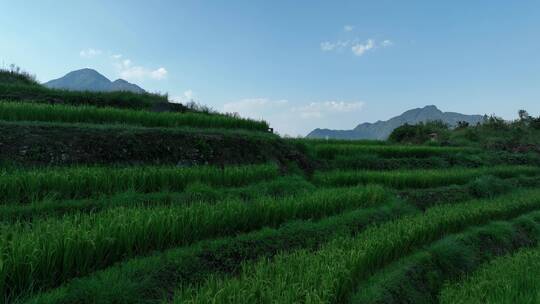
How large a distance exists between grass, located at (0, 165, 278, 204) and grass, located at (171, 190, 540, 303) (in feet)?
10.7

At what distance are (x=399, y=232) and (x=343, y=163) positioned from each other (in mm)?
7852

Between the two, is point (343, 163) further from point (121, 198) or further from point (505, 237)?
point (121, 198)

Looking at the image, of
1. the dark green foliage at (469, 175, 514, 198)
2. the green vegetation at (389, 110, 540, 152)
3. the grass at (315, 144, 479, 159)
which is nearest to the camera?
the dark green foliage at (469, 175, 514, 198)

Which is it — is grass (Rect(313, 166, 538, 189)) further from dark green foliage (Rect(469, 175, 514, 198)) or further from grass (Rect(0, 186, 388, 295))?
grass (Rect(0, 186, 388, 295))

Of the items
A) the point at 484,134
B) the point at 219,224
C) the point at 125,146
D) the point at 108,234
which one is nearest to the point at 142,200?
the point at 219,224

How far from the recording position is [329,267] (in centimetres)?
405

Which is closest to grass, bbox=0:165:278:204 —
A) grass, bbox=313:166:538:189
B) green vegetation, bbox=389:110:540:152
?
grass, bbox=313:166:538:189

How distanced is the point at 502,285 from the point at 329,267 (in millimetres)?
2106

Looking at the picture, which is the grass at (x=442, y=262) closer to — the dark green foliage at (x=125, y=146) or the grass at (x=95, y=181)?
the grass at (x=95, y=181)

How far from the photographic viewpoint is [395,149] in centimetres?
1619

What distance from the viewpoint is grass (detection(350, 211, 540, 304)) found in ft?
14.5

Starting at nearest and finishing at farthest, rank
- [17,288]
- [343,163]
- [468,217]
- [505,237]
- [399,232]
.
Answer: [17,288]
[399,232]
[505,237]
[468,217]
[343,163]

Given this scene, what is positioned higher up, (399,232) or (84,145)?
(84,145)

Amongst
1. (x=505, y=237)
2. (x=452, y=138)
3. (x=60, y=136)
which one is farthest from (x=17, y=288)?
(x=452, y=138)
